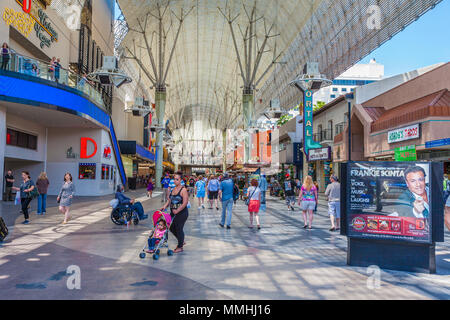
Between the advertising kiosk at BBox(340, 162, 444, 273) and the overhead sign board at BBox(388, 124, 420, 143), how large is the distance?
12.1m

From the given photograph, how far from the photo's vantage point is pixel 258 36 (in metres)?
47.9

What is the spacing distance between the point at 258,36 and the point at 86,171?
3046 cm

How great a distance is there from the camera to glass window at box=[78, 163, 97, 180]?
26.3 metres

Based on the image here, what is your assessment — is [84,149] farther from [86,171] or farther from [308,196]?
[308,196]

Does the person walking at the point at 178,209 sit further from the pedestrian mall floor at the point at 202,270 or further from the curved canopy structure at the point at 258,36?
the curved canopy structure at the point at 258,36

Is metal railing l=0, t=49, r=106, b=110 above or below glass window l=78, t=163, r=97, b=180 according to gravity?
above

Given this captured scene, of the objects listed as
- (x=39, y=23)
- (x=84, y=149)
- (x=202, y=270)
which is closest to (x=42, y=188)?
(x=202, y=270)

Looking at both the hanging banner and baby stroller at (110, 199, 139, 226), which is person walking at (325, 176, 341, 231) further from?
the hanging banner

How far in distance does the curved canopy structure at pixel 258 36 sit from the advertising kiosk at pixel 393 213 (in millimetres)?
17377

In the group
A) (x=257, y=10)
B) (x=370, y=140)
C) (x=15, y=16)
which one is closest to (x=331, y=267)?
(x=370, y=140)

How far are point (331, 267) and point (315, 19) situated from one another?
32.9m

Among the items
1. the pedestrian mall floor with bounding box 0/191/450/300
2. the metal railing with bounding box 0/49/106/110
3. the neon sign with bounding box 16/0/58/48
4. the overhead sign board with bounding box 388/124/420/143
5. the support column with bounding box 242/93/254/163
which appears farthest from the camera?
the support column with bounding box 242/93/254/163

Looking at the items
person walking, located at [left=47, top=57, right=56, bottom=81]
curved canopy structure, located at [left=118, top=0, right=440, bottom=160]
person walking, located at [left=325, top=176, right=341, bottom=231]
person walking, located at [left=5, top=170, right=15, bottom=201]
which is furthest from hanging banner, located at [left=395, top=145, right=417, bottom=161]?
person walking, located at [left=5, top=170, right=15, bottom=201]

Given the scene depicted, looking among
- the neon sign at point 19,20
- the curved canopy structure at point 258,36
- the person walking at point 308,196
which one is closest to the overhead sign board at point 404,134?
the curved canopy structure at point 258,36
